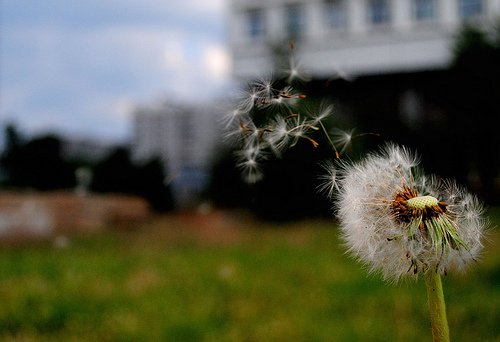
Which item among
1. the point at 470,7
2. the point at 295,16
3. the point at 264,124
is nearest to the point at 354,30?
the point at 295,16

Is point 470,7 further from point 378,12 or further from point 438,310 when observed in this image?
point 438,310

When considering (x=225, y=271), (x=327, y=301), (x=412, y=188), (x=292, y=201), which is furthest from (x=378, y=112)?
(x=412, y=188)

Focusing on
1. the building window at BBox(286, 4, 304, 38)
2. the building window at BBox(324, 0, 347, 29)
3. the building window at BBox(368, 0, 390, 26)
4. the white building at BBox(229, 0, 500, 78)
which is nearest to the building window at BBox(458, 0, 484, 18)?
the white building at BBox(229, 0, 500, 78)

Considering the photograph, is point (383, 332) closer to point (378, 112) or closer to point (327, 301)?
point (327, 301)

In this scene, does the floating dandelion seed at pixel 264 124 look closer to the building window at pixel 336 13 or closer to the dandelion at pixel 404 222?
the dandelion at pixel 404 222

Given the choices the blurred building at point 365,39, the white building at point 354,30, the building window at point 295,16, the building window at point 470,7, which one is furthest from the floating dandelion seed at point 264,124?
the building window at point 295,16

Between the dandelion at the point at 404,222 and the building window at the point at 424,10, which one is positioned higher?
the building window at the point at 424,10
